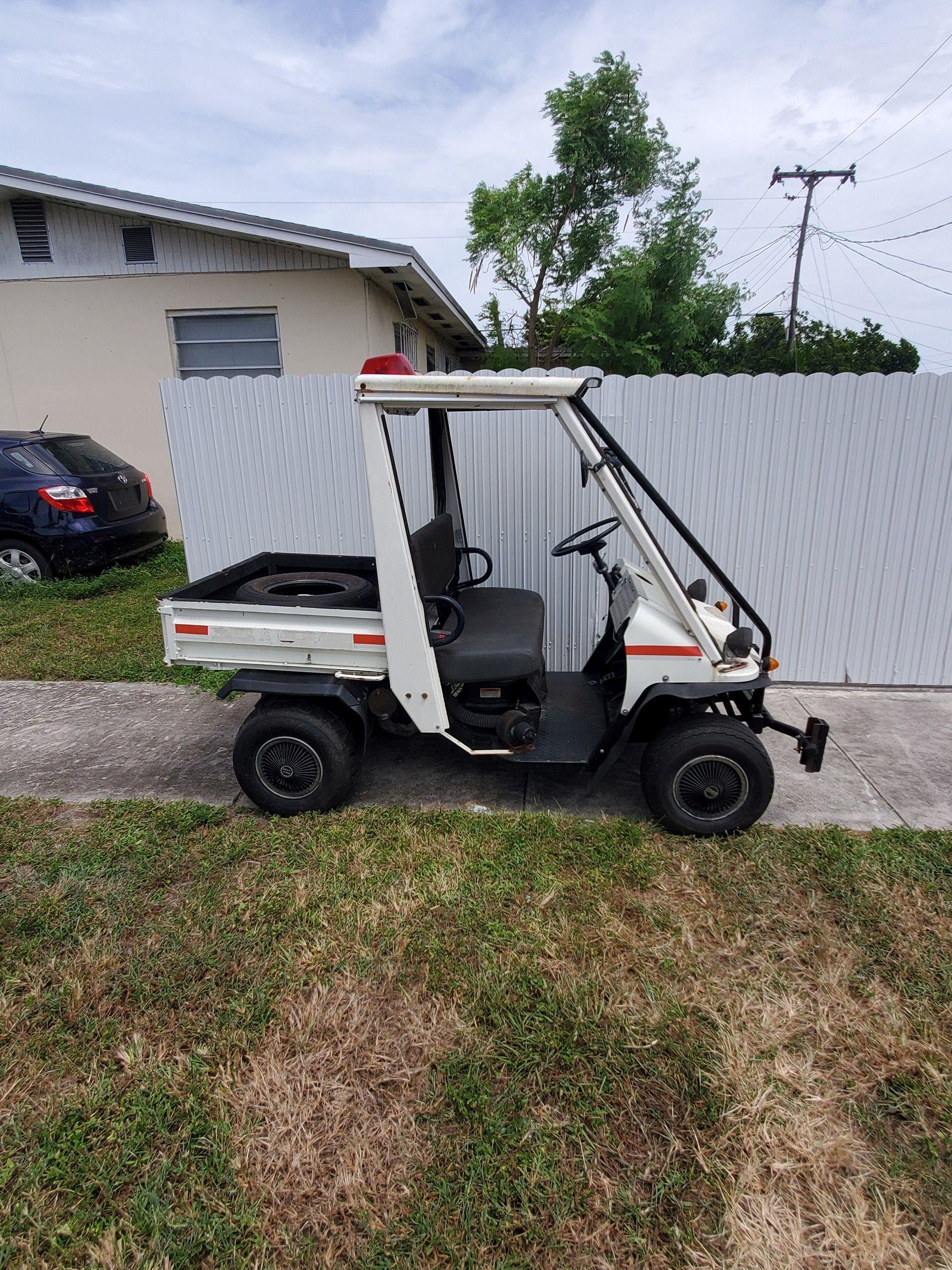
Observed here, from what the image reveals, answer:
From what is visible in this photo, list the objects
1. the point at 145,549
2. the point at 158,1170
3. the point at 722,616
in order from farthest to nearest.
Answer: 1. the point at 145,549
2. the point at 722,616
3. the point at 158,1170

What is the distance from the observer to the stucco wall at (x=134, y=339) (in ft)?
29.0

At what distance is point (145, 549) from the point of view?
8.00 m

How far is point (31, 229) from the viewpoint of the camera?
29.5ft

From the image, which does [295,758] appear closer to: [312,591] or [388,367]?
[312,591]

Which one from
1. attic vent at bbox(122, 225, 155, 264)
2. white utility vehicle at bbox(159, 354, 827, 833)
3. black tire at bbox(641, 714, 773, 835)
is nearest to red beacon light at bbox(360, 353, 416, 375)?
white utility vehicle at bbox(159, 354, 827, 833)

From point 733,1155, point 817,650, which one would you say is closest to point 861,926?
point 733,1155

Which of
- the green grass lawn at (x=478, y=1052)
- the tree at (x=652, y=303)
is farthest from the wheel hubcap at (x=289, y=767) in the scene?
the tree at (x=652, y=303)

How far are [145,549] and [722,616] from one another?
686cm

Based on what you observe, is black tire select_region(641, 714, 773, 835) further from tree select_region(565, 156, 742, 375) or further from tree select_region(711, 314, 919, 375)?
tree select_region(711, 314, 919, 375)

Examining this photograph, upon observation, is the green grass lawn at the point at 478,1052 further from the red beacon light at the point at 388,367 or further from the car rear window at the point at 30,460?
the car rear window at the point at 30,460

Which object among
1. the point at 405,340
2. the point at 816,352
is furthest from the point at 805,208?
the point at 405,340

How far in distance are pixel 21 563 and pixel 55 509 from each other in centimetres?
74

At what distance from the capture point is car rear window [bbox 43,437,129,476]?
7.21m

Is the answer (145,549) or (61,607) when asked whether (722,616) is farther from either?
(145,549)
